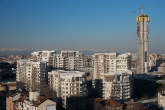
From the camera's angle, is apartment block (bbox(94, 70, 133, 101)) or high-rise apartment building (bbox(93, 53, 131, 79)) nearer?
apartment block (bbox(94, 70, 133, 101))

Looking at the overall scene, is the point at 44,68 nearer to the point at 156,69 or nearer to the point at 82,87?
the point at 82,87

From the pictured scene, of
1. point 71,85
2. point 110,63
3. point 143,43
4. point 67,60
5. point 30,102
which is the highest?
point 143,43

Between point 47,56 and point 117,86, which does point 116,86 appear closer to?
point 117,86

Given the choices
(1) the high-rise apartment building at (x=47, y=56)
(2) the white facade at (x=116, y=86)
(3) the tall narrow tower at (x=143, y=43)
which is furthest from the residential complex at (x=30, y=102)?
(3) the tall narrow tower at (x=143, y=43)

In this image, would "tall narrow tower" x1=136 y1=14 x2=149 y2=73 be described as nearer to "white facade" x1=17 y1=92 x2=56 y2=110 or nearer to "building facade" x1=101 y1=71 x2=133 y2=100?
"building facade" x1=101 y1=71 x2=133 y2=100

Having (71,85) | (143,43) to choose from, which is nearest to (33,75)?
(71,85)

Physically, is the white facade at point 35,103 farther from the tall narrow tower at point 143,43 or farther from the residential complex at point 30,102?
the tall narrow tower at point 143,43

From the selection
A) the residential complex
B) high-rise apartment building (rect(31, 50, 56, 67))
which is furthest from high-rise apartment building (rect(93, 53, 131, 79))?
the residential complex
